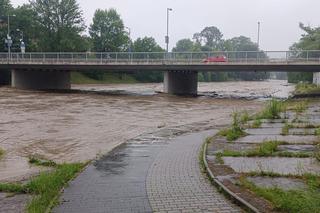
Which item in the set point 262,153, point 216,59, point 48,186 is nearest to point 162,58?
point 216,59

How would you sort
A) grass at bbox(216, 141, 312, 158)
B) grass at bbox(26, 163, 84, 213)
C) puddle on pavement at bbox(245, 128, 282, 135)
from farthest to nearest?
1. puddle on pavement at bbox(245, 128, 282, 135)
2. grass at bbox(216, 141, 312, 158)
3. grass at bbox(26, 163, 84, 213)

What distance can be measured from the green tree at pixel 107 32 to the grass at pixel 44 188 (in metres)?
103

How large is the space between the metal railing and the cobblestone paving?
40418 millimetres

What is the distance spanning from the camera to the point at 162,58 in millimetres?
59719

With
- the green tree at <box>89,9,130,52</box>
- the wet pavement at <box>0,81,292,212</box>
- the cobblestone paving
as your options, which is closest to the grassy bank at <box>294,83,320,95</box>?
the wet pavement at <box>0,81,292,212</box>

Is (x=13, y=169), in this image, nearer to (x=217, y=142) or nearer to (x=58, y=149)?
(x=58, y=149)

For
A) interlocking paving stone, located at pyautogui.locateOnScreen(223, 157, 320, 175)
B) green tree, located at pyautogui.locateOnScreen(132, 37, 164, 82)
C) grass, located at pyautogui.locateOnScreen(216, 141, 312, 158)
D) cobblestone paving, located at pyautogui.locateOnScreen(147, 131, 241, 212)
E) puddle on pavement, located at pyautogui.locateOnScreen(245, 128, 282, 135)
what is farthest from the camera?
green tree, located at pyautogui.locateOnScreen(132, 37, 164, 82)

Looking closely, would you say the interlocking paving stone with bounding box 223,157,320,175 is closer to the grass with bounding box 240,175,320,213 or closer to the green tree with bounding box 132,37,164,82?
the grass with bounding box 240,175,320,213

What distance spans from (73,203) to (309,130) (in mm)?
13285

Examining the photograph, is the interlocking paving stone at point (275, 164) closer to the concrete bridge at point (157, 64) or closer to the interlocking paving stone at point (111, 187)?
the interlocking paving stone at point (111, 187)

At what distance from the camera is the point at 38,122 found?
28.1m

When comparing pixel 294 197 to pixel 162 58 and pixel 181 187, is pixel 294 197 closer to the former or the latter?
pixel 181 187

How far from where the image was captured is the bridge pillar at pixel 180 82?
211 ft

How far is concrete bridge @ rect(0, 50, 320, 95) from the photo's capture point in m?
52.5
